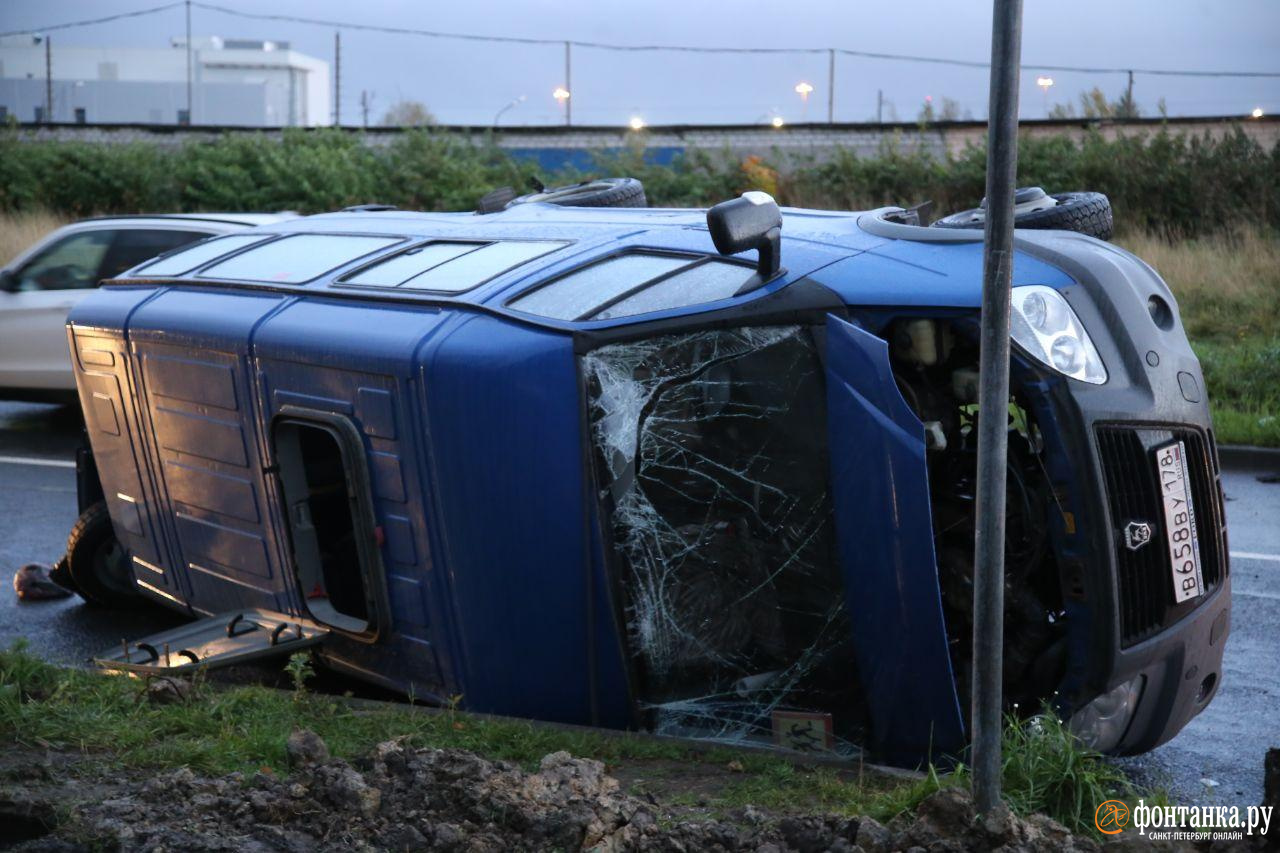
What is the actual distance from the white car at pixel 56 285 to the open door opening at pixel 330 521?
6.38m

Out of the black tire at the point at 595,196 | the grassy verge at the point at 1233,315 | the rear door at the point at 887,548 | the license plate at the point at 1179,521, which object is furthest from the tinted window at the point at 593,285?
the grassy verge at the point at 1233,315

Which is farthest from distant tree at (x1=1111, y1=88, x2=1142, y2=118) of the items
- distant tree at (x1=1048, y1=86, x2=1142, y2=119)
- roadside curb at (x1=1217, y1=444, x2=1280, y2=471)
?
roadside curb at (x1=1217, y1=444, x2=1280, y2=471)

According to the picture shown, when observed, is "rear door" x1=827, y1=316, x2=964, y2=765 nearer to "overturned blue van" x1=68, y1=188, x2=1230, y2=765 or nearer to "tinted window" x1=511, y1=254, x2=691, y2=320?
"overturned blue van" x1=68, y1=188, x2=1230, y2=765

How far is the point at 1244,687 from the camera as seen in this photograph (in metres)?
5.84

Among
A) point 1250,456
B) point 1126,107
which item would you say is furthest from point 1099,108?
point 1250,456

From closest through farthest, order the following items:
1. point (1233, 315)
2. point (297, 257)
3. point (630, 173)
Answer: point (297, 257)
point (1233, 315)
point (630, 173)

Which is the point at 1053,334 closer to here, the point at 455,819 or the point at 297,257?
the point at 455,819

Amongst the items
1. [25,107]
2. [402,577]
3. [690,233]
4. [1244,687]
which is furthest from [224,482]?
[25,107]

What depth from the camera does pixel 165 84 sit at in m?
56.1

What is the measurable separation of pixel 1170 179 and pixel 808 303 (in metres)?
17.5

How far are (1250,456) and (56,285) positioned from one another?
934 cm

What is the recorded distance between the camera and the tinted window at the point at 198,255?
6219mm

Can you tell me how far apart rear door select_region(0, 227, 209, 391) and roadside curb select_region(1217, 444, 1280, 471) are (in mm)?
8231

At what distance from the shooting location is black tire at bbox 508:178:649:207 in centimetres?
679
